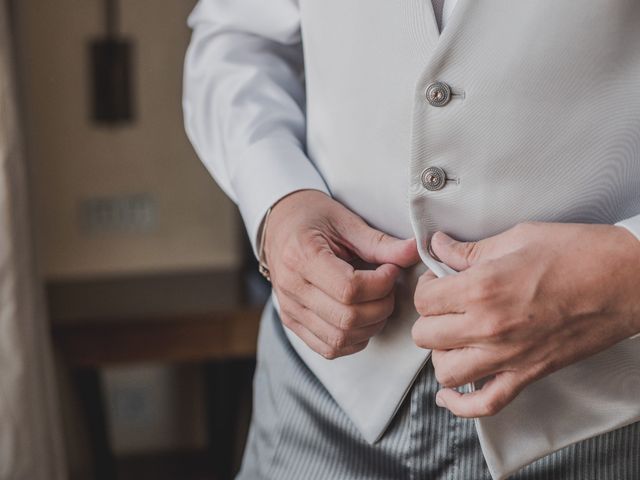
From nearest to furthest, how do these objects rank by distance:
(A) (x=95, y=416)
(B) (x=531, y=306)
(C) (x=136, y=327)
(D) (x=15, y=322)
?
1. (B) (x=531, y=306)
2. (D) (x=15, y=322)
3. (C) (x=136, y=327)
4. (A) (x=95, y=416)

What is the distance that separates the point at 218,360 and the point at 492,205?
183 centimetres

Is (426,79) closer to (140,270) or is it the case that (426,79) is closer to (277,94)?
(277,94)

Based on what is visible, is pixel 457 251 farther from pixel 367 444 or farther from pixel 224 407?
pixel 224 407

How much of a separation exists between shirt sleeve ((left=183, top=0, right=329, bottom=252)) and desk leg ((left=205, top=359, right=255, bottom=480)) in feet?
4.96

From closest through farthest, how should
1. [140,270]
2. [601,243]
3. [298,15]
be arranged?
1. [601,243]
2. [298,15]
3. [140,270]

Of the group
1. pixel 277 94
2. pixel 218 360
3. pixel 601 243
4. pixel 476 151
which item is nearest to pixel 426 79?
pixel 476 151

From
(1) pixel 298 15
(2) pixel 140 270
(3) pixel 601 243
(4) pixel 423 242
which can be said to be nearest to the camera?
(3) pixel 601 243

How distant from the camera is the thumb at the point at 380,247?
2.49 ft

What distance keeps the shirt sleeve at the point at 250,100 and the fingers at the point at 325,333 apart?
115 mm

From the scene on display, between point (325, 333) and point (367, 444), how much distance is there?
0.15 m

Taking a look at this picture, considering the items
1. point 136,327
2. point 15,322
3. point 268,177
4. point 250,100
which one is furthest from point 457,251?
point 136,327

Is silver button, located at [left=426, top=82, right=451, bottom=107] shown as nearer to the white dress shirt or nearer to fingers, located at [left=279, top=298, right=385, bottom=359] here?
the white dress shirt

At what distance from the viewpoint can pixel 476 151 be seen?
0.71 meters

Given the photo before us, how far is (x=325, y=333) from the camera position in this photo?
2.52 feet
